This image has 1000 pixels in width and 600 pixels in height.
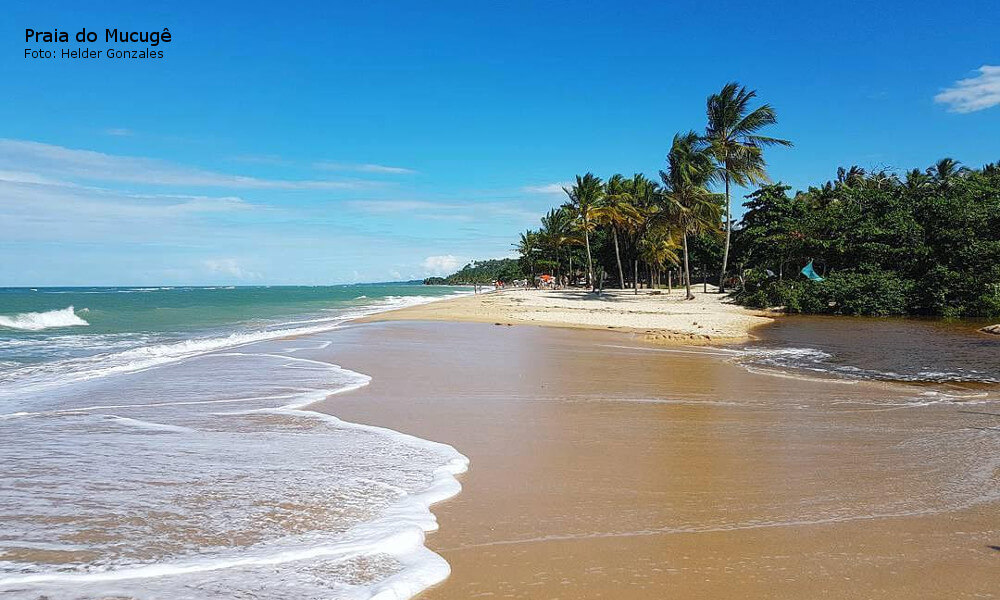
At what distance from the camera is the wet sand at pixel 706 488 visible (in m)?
3.11

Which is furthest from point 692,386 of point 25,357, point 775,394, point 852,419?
point 25,357

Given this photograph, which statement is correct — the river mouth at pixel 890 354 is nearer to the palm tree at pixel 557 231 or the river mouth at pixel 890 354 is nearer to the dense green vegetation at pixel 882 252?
the dense green vegetation at pixel 882 252

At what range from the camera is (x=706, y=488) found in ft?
14.7

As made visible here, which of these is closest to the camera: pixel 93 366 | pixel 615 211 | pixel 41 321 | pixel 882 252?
pixel 93 366

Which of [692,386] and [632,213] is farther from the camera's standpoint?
[632,213]

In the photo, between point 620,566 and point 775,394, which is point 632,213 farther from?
point 620,566

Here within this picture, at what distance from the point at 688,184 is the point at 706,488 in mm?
31524

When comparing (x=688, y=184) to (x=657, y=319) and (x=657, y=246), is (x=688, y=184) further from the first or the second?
(x=657, y=246)

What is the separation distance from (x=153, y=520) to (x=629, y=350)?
11588mm

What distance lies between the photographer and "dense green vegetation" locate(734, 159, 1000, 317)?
26586 millimetres

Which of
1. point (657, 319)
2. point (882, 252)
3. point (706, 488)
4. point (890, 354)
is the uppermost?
point (882, 252)

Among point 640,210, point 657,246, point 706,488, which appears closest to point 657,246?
point 657,246

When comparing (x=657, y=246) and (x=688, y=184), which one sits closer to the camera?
(x=688, y=184)

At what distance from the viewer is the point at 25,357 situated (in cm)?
1515
